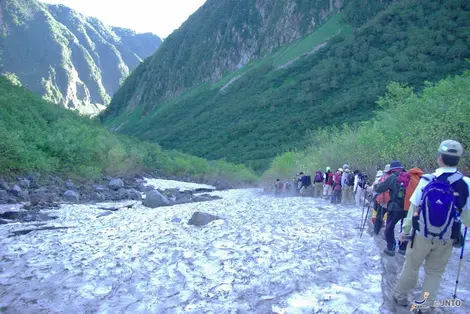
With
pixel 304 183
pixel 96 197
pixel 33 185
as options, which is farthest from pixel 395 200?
pixel 304 183

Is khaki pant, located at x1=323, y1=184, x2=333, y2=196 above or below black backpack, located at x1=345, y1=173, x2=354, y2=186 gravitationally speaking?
below

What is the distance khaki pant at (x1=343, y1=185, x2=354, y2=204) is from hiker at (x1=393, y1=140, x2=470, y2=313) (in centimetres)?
1410

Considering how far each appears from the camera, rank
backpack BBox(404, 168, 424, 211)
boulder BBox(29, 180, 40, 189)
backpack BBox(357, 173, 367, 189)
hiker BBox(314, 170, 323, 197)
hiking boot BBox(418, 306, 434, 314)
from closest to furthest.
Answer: hiking boot BBox(418, 306, 434, 314) < backpack BBox(404, 168, 424, 211) < backpack BBox(357, 173, 367, 189) < boulder BBox(29, 180, 40, 189) < hiker BBox(314, 170, 323, 197)

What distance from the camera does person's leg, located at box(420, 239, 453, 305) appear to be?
448cm

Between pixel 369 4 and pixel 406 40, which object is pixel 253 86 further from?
pixel 406 40

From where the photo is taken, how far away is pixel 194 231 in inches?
376

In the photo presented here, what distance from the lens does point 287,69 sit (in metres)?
107

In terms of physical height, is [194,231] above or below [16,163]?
below

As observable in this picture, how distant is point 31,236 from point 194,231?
13.5ft

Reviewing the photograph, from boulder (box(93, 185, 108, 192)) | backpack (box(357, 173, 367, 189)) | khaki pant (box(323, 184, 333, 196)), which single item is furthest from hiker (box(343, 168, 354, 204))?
boulder (box(93, 185, 108, 192))

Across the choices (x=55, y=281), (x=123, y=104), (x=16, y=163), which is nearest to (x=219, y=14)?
(x=123, y=104)

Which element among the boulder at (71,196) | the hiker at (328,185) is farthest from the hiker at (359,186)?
the boulder at (71,196)

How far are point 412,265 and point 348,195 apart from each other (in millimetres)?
14706

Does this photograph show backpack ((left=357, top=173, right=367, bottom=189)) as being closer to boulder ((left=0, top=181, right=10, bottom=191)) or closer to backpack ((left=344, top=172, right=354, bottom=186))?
backpack ((left=344, top=172, right=354, bottom=186))
